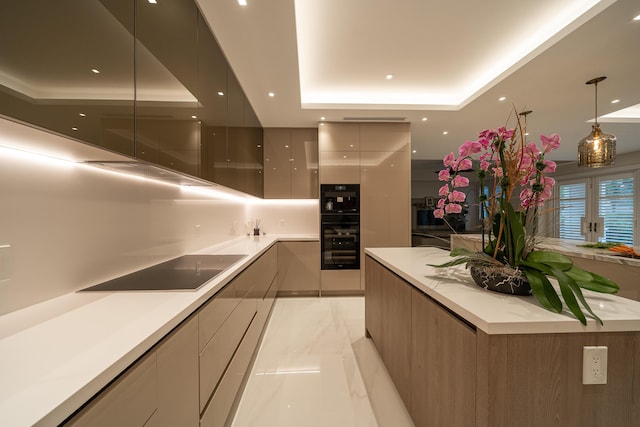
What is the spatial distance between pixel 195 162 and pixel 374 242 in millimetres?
2717

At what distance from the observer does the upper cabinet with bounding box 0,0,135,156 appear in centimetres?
58

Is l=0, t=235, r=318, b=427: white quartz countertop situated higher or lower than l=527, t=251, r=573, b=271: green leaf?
lower

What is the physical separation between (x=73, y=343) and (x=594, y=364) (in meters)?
1.54

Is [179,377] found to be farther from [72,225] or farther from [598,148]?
[598,148]

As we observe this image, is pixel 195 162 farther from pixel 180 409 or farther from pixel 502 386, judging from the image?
pixel 502 386

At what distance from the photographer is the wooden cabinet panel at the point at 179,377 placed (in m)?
0.76

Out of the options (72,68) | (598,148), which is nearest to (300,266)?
(72,68)

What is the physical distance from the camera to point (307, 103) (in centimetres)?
311

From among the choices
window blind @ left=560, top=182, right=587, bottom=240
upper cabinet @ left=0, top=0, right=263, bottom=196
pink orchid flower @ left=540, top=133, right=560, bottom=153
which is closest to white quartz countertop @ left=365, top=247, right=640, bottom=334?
pink orchid flower @ left=540, top=133, right=560, bottom=153

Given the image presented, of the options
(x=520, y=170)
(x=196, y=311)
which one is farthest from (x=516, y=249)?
(x=196, y=311)

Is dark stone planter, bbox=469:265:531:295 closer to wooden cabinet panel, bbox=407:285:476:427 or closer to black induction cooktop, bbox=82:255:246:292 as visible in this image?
wooden cabinet panel, bbox=407:285:476:427

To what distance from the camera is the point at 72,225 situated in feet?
3.45

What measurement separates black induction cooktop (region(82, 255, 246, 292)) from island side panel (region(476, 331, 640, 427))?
1193mm

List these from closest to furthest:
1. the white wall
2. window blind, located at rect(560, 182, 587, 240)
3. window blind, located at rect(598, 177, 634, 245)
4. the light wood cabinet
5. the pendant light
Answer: the white wall
the pendant light
the light wood cabinet
window blind, located at rect(598, 177, 634, 245)
window blind, located at rect(560, 182, 587, 240)
